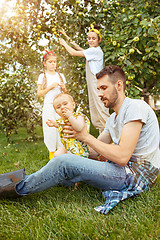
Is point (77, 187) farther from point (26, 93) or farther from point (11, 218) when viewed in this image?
point (26, 93)

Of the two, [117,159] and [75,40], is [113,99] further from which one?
[75,40]

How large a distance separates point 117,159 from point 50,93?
213 centimetres

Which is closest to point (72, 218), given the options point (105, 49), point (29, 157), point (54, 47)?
point (29, 157)

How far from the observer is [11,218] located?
71.8 inches

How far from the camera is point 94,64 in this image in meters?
3.89

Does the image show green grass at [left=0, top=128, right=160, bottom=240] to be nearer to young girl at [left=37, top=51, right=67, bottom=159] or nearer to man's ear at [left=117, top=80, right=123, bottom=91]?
man's ear at [left=117, top=80, right=123, bottom=91]

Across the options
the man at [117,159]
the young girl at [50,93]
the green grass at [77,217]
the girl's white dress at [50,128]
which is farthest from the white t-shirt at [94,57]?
the green grass at [77,217]

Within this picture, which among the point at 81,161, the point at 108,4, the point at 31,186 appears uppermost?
the point at 108,4

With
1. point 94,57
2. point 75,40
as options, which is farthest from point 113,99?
point 75,40

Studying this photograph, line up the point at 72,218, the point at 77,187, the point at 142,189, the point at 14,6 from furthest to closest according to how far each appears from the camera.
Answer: the point at 14,6, the point at 77,187, the point at 142,189, the point at 72,218

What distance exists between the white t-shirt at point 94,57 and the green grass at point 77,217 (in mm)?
2132

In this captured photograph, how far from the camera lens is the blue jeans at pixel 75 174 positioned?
181 centimetres

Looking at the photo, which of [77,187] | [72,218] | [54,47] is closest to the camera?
[72,218]

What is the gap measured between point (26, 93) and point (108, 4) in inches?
82.2
